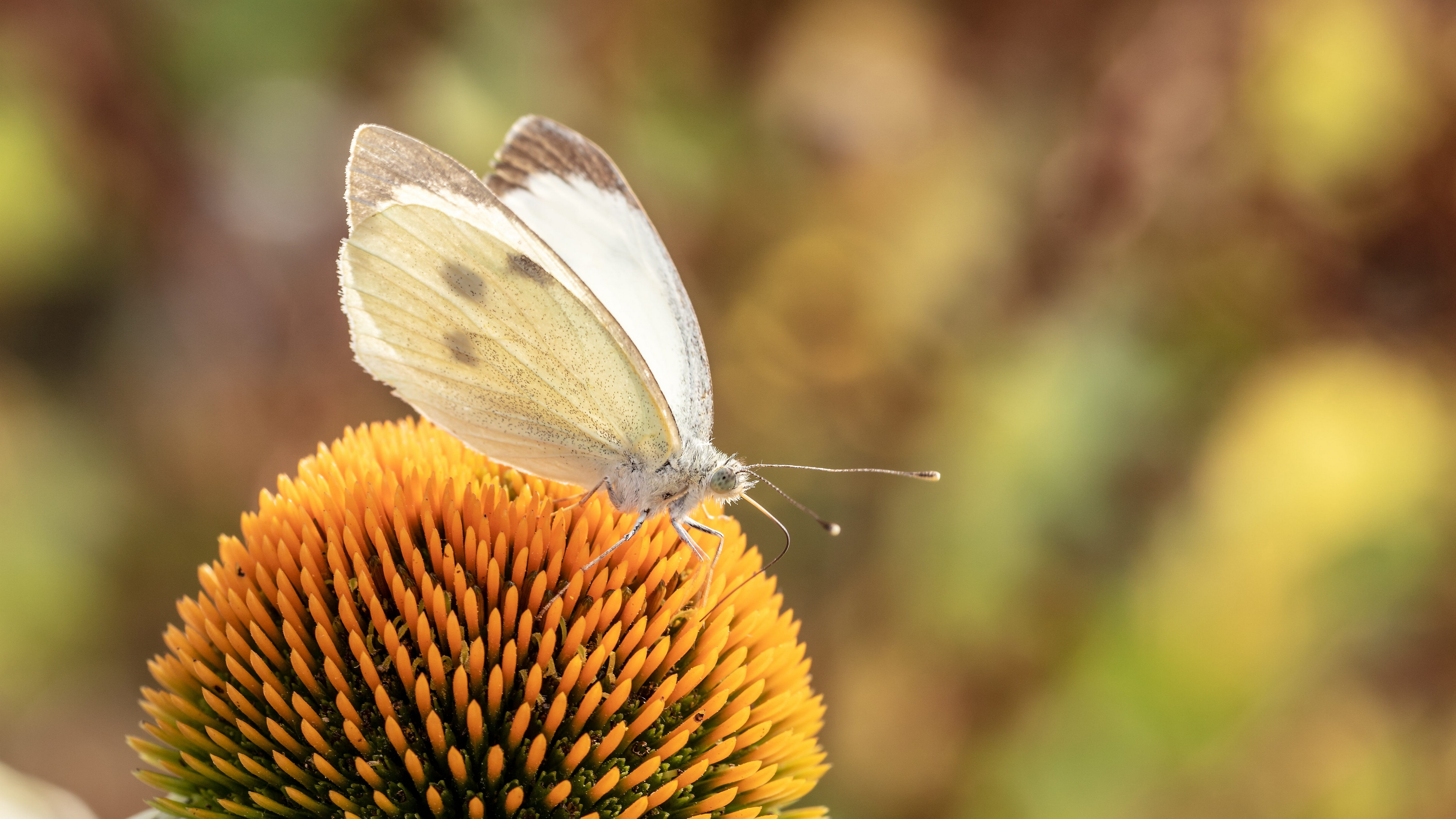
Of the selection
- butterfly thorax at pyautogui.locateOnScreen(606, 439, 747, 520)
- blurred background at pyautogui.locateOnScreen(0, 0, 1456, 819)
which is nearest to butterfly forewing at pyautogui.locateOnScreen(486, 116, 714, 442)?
butterfly thorax at pyautogui.locateOnScreen(606, 439, 747, 520)

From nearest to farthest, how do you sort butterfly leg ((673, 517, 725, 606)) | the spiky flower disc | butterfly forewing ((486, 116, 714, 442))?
1. the spiky flower disc
2. butterfly leg ((673, 517, 725, 606))
3. butterfly forewing ((486, 116, 714, 442))

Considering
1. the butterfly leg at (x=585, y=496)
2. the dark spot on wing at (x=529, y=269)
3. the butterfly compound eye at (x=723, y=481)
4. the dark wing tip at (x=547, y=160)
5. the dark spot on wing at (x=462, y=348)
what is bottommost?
the butterfly leg at (x=585, y=496)

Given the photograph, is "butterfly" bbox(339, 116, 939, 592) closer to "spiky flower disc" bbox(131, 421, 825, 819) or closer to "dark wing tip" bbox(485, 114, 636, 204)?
"spiky flower disc" bbox(131, 421, 825, 819)

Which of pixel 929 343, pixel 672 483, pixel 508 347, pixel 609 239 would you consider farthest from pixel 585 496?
pixel 929 343

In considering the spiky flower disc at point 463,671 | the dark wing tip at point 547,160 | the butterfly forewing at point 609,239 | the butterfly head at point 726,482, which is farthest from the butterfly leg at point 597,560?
the dark wing tip at point 547,160

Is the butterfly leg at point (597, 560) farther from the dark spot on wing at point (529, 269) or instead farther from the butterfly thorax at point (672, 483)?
the dark spot on wing at point (529, 269)

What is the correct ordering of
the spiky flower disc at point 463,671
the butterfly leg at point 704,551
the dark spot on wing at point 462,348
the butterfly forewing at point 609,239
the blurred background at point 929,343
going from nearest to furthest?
the spiky flower disc at point 463,671
the butterfly leg at point 704,551
the dark spot on wing at point 462,348
the butterfly forewing at point 609,239
the blurred background at point 929,343
